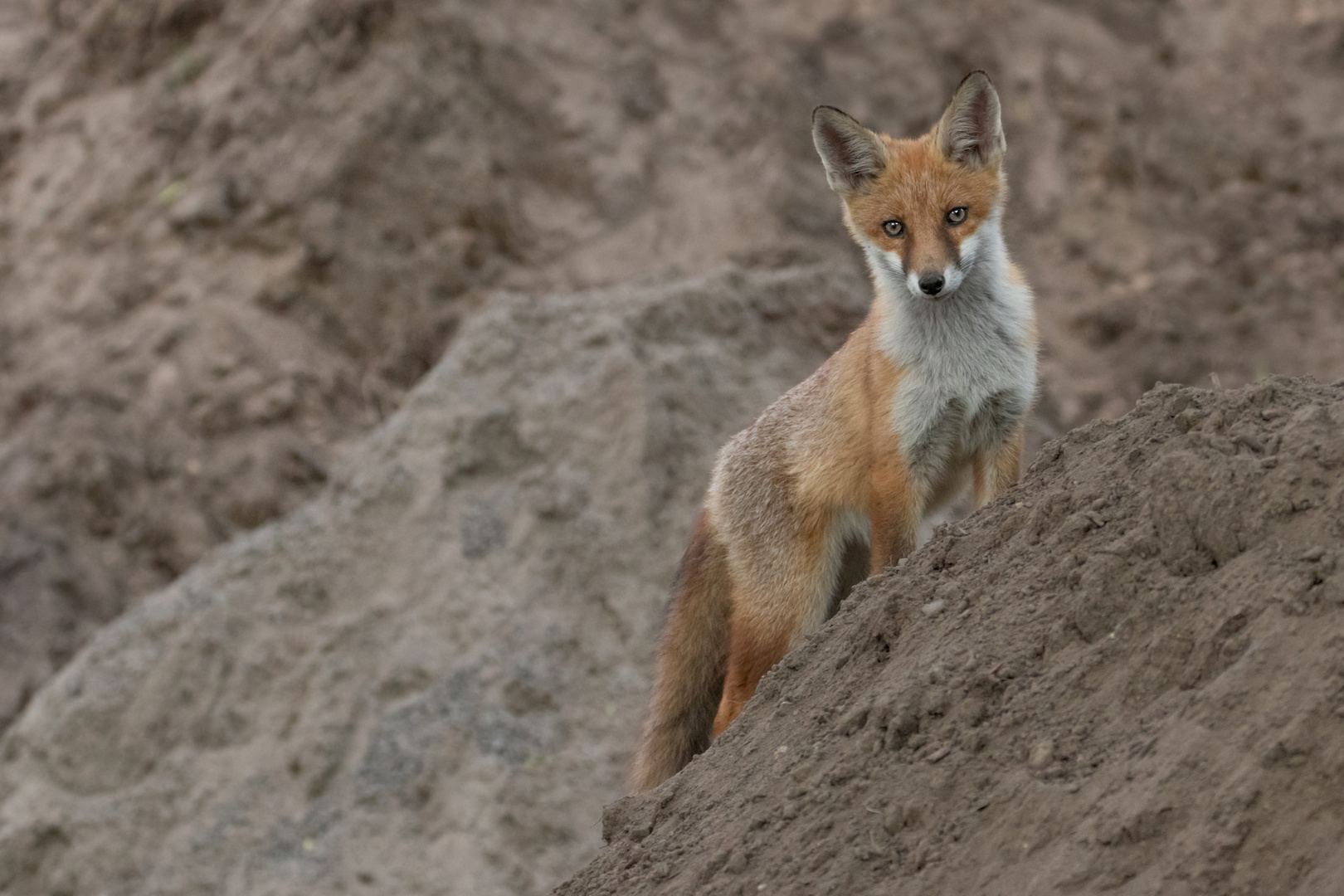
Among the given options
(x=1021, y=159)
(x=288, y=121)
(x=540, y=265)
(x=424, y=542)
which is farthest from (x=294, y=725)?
(x=1021, y=159)

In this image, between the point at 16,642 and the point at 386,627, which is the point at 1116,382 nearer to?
the point at 386,627

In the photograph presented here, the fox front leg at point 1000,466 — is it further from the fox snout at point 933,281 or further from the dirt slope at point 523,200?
the dirt slope at point 523,200

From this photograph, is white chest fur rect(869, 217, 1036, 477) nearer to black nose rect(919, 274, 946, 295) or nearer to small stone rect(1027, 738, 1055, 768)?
black nose rect(919, 274, 946, 295)

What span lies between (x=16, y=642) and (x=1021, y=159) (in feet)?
31.1

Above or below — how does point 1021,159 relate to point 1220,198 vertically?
above

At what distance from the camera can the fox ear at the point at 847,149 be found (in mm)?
4957

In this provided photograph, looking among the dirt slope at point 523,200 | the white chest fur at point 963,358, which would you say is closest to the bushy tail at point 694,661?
the white chest fur at point 963,358

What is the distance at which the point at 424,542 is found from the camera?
748cm

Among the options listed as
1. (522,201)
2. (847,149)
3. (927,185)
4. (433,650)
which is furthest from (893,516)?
(522,201)

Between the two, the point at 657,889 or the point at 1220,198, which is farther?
the point at 1220,198

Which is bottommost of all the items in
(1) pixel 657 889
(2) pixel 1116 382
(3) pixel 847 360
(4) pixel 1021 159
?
(2) pixel 1116 382

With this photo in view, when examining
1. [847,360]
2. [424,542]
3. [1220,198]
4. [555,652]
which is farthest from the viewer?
[1220,198]

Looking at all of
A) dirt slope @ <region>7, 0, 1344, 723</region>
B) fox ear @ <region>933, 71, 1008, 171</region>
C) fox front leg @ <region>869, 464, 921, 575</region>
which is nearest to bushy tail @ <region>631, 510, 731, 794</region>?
fox front leg @ <region>869, 464, 921, 575</region>

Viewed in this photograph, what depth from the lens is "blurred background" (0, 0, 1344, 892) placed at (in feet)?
35.4
